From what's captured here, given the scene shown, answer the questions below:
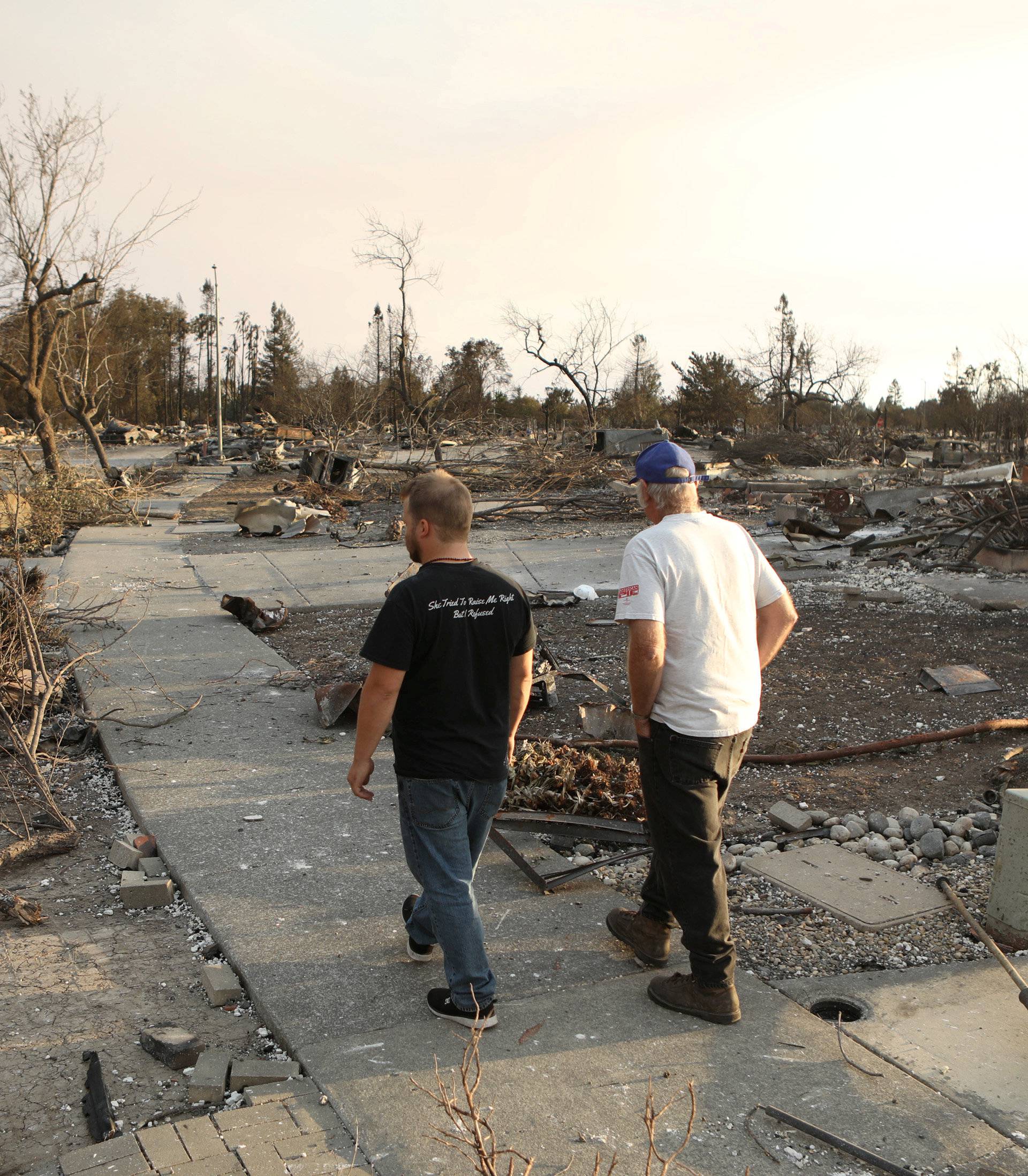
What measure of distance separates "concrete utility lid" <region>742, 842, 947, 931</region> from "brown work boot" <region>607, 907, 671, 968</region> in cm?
81

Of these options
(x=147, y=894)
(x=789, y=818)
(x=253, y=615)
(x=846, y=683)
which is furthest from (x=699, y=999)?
(x=253, y=615)

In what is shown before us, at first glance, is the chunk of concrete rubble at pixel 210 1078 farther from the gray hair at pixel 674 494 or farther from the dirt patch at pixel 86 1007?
the gray hair at pixel 674 494

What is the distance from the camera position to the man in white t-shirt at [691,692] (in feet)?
9.32

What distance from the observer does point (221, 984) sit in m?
3.13

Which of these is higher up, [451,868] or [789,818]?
[451,868]

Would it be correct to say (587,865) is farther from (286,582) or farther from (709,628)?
(286,582)

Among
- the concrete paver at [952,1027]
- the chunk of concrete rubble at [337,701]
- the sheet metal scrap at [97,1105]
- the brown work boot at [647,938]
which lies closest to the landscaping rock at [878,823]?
the concrete paver at [952,1027]

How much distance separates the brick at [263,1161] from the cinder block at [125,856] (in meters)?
1.94

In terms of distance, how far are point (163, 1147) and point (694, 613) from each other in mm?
1937

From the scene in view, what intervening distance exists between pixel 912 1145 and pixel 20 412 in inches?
2103

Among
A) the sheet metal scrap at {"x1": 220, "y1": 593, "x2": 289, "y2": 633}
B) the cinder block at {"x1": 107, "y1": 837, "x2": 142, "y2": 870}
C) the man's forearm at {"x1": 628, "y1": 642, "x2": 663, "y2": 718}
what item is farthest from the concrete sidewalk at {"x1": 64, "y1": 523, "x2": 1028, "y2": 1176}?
the sheet metal scrap at {"x1": 220, "y1": 593, "x2": 289, "y2": 633}

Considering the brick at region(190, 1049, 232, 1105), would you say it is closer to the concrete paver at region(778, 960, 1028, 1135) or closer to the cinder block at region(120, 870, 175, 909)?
the cinder block at region(120, 870, 175, 909)

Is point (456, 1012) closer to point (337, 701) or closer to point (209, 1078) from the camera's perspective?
point (209, 1078)

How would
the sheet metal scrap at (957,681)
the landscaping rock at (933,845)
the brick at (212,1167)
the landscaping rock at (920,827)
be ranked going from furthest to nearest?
the sheet metal scrap at (957,681) → the landscaping rock at (920,827) → the landscaping rock at (933,845) → the brick at (212,1167)
